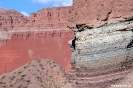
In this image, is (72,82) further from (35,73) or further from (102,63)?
(35,73)

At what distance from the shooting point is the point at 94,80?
497 inches

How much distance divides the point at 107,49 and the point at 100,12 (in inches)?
66.5

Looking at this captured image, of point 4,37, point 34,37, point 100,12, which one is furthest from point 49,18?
point 100,12

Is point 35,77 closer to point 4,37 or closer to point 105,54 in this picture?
point 105,54

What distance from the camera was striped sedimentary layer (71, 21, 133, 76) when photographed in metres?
11.9

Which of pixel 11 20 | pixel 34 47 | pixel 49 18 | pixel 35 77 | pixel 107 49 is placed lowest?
pixel 34 47

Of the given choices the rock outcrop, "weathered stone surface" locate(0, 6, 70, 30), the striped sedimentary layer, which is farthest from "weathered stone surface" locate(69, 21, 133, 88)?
"weathered stone surface" locate(0, 6, 70, 30)

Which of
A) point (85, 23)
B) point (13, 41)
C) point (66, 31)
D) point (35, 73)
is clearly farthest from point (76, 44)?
point (13, 41)

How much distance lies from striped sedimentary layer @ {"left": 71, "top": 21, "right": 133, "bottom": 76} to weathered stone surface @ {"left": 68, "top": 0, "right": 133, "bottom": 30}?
263 mm

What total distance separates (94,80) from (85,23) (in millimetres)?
2388

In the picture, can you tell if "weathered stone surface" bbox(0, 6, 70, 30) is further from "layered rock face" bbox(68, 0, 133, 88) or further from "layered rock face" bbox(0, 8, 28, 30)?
"layered rock face" bbox(68, 0, 133, 88)

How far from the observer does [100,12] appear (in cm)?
1292

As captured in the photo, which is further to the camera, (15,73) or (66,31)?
(66,31)

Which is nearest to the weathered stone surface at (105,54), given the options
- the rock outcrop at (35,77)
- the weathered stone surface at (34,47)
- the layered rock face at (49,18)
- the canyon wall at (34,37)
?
the rock outcrop at (35,77)
